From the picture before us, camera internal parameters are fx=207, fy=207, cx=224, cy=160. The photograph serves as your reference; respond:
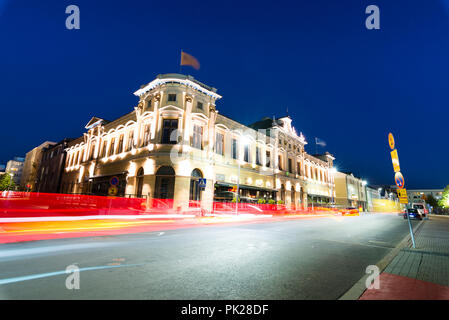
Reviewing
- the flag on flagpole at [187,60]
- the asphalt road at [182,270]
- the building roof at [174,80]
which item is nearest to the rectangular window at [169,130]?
the building roof at [174,80]

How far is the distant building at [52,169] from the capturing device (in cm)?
4331

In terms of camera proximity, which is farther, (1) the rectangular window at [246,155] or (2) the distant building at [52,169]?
(2) the distant building at [52,169]

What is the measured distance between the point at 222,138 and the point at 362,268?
2422cm

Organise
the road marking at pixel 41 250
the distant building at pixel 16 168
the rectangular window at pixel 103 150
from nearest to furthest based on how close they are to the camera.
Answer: the road marking at pixel 41 250 < the rectangular window at pixel 103 150 < the distant building at pixel 16 168

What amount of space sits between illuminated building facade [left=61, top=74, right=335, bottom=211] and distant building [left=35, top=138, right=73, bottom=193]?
24.0 feet

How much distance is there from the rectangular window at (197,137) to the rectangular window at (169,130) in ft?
7.69

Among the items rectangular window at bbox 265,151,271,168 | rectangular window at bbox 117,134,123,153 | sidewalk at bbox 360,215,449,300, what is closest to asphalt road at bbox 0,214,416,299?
sidewalk at bbox 360,215,449,300

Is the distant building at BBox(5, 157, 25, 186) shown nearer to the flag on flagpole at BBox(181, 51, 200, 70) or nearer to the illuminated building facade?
the illuminated building facade

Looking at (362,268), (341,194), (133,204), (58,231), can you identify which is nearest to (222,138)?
(133,204)

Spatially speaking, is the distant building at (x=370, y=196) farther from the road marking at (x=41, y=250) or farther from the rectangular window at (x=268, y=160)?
the road marking at (x=41, y=250)

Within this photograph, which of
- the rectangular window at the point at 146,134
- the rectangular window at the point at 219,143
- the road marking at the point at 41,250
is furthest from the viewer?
the rectangular window at the point at 219,143

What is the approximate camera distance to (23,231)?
28.3 ft

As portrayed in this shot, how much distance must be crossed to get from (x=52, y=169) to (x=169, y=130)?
4083 cm

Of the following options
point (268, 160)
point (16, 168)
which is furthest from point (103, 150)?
point (16, 168)
